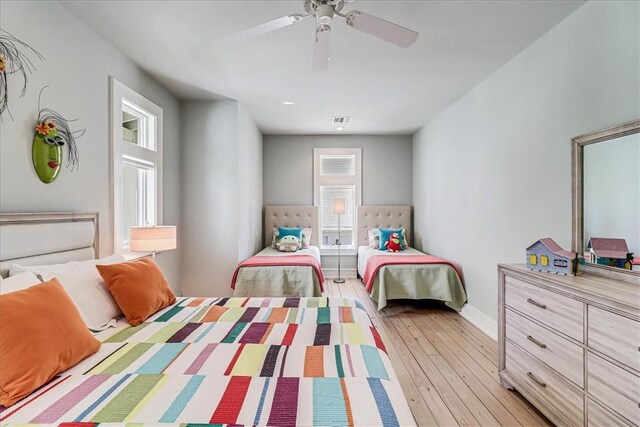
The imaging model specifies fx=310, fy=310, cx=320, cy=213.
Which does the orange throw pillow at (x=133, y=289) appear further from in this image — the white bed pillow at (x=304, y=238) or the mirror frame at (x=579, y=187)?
the white bed pillow at (x=304, y=238)

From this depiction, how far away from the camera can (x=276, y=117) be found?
4.70 metres

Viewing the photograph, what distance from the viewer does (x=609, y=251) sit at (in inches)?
72.8

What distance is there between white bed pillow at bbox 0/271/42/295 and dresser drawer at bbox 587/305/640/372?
2.71m

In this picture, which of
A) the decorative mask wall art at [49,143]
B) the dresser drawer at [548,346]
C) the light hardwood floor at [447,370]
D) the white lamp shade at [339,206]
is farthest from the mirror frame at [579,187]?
the white lamp shade at [339,206]

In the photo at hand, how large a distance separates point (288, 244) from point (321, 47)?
11.2 ft

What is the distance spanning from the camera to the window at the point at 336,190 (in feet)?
19.2

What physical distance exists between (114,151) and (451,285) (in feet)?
12.7

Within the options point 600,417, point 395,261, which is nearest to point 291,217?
point 395,261

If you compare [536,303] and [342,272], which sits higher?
[536,303]

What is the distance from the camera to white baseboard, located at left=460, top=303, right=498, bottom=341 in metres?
3.11

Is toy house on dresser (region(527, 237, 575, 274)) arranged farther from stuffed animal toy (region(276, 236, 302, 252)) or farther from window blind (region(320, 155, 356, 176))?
window blind (region(320, 155, 356, 176))

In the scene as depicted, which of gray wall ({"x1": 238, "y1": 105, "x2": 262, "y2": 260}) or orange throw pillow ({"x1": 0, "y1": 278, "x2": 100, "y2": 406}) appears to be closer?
orange throw pillow ({"x1": 0, "y1": 278, "x2": 100, "y2": 406})

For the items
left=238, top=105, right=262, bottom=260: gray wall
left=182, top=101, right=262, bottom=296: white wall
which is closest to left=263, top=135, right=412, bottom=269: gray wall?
left=238, top=105, right=262, bottom=260: gray wall

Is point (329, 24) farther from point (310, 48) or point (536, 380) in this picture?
point (536, 380)
